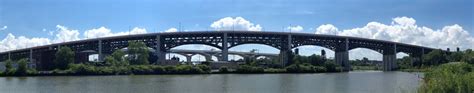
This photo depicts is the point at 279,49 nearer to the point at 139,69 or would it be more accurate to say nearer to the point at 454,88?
the point at 139,69

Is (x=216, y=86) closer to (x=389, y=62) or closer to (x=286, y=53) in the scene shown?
(x=286, y=53)

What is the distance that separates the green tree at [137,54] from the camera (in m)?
135

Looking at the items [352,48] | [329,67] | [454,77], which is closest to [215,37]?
[329,67]

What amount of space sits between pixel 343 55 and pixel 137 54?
2965 inches

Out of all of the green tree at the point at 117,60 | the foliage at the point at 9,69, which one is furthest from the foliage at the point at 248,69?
the foliage at the point at 9,69

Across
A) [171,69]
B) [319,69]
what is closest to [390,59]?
[319,69]

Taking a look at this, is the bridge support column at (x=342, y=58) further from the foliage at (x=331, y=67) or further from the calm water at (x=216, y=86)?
the calm water at (x=216, y=86)

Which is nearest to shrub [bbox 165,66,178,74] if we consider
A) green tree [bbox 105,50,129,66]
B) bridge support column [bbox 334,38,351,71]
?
green tree [bbox 105,50,129,66]

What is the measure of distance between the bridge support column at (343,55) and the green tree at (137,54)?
69894 millimetres

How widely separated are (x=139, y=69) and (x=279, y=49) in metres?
68.2

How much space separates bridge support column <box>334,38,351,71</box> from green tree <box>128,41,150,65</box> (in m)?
69.9

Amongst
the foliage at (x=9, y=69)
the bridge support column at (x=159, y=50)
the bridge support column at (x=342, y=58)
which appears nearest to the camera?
the foliage at (x=9, y=69)

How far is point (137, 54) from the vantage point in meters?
137

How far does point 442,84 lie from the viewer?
19062 millimetres
